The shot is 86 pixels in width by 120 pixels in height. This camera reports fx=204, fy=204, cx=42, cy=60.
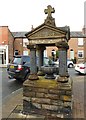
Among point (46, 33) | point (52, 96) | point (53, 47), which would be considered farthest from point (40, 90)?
point (53, 47)

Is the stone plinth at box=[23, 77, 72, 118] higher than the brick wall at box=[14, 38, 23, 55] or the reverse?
the reverse

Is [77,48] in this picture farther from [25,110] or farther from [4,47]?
[25,110]

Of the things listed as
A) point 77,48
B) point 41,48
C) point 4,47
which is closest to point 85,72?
point 41,48

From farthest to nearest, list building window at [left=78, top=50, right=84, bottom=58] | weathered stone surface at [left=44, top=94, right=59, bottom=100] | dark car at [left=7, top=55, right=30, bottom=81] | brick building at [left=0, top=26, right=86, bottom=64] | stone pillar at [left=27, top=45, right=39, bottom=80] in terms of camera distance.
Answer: building window at [left=78, top=50, right=84, bottom=58] → brick building at [left=0, top=26, right=86, bottom=64] → dark car at [left=7, top=55, right=30, bottom=81] → stone pillar at [left=27, top=45, right=39, bottom=80] → weathered stone surface at [left=44, top=94, right=59, bottom=100]

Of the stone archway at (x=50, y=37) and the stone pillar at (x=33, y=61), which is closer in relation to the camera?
the stone archway at (x=50, y=37)

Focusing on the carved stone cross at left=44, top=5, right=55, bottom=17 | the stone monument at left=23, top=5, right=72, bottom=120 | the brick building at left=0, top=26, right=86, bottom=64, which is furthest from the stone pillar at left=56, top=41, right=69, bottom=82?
the brick building at left=0, top=26, right=86, bottom=64

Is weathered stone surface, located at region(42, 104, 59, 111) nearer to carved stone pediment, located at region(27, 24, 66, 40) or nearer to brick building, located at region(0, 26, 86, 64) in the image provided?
carved stone pediment, located at region(27, 24, 66, 40)

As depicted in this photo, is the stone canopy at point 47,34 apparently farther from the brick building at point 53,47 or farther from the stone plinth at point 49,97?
the brick building at point 53,47

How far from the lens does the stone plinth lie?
19.1 feet

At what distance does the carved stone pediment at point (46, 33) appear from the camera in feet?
19.9

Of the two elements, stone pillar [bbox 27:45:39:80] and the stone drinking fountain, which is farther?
the stone drinking fountain

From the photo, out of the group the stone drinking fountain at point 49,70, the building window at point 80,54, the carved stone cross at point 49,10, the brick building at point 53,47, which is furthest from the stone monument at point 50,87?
the building window at point 80,54

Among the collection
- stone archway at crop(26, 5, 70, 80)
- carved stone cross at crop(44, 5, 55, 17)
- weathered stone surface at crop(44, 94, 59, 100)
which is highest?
carved stone cross at crop(44, 5, 55, 17)

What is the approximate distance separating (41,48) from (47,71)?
1.27m
